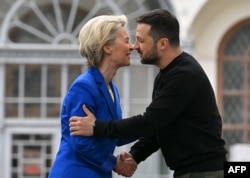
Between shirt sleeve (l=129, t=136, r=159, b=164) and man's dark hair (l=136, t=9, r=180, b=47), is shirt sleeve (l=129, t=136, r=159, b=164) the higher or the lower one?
the lower one

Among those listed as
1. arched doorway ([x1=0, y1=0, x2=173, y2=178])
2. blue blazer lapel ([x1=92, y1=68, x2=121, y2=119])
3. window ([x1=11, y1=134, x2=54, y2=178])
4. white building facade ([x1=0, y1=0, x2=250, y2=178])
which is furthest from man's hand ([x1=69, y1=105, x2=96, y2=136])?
window ([x1=11, y1=134, x2=54, y2=178])

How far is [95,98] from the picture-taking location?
4887 mm

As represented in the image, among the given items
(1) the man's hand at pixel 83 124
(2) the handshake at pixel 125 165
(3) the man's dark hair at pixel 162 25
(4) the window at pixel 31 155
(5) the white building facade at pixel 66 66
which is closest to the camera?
(1) the man's hand at pixel 83 124

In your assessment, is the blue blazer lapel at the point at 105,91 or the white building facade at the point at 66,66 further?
the white building facade at the point at 66,66

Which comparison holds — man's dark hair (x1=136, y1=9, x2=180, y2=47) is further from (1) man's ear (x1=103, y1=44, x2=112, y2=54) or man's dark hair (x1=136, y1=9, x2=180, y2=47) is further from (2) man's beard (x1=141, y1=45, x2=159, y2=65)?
(1) man's ear (x1=103, y1=44, x2=112, y2=54)

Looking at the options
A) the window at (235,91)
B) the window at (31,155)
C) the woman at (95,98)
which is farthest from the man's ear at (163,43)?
the window at (31,155)

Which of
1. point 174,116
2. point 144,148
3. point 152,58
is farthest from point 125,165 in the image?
point 152,58

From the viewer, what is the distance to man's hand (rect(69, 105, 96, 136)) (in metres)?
4.79

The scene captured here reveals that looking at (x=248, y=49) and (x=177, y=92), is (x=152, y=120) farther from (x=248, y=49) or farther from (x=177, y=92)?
(x=248, y=49)

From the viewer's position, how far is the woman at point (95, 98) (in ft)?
16.0

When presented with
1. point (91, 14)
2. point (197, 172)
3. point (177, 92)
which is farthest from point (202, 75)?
point (91, 14)

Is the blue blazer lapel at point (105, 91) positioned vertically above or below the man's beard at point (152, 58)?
below

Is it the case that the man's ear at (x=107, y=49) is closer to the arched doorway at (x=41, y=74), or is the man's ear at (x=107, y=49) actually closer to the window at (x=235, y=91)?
the arched doorway at (x=41, y=74)

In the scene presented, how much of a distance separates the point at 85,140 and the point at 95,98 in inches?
9.1
